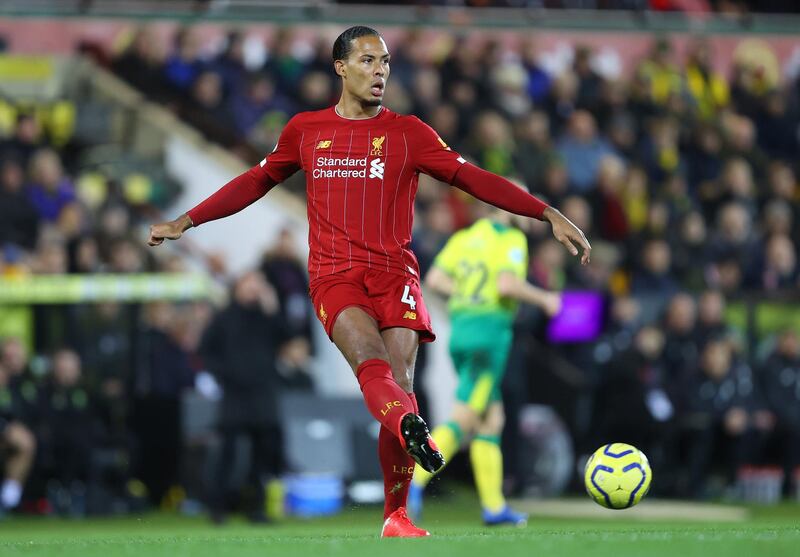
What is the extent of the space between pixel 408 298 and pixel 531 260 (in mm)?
9016

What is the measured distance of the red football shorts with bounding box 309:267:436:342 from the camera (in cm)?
796

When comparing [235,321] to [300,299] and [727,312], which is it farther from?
[727,312]

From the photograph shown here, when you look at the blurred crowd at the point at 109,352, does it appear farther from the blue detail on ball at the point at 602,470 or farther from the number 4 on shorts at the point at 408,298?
the number 4 on shorts at the point at 408,298

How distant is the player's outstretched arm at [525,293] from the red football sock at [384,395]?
3.56 m

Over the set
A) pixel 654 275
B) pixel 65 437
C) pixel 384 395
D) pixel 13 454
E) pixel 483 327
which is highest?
pixel 654 275

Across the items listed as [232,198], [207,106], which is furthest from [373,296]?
[207,106]

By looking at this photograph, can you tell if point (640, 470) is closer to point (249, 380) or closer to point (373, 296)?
point (373, 296)

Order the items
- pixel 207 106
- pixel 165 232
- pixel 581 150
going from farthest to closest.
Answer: pixel 581 150 → pixel 207 106 → pixel 165 232

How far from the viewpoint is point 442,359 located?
16.4 m

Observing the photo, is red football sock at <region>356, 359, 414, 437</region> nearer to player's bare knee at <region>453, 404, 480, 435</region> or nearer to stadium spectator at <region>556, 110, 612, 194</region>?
player's bare knee at <region>453, 404, 480, 435</region>

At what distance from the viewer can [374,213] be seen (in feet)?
26.4

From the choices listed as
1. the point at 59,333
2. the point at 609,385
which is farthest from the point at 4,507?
the point at 609,385

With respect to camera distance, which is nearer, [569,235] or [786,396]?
[569,235]

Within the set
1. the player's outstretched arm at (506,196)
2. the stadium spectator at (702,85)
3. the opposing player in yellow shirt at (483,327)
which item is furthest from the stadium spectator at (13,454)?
the stadium spectator at (702,85)
